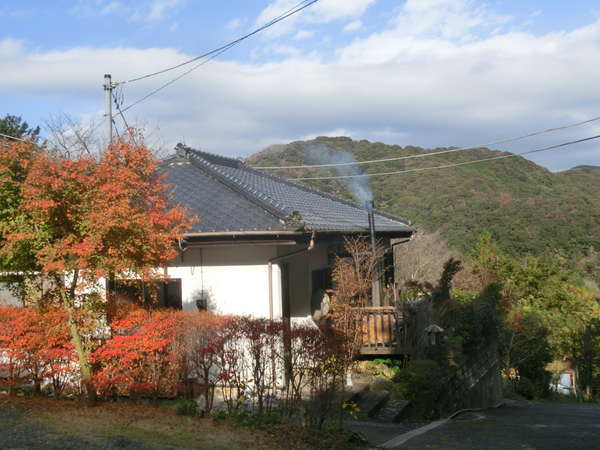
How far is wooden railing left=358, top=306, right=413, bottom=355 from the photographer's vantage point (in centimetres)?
1262

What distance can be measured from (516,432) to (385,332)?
3.70m

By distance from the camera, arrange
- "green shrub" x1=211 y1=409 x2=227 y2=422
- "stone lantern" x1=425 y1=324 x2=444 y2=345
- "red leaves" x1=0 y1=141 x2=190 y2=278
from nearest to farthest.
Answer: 1. "red leaves" x1=0 y1=141 x2=190 y2=278
2. "green shrub" x1=211 y1=409 x2=227 y2=422
3. "stone lantern" x1=425 y1=324 x2=444 y2=345

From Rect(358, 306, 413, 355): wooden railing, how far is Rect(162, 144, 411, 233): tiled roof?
6.83ft

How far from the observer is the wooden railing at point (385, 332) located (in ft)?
41.4

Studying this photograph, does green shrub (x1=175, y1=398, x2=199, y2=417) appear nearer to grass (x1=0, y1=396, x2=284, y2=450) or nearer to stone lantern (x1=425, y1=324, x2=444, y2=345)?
grass (x1=0, y1=396, x2=284, y2=450)

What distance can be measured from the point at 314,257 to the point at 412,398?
4452 mm

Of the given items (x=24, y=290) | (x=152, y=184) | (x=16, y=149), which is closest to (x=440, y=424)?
(x=152, y=184)

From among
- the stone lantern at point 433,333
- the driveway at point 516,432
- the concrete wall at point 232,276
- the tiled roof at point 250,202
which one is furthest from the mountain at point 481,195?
the driveway at point 516,432

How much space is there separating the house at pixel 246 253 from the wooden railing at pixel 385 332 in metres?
1.51

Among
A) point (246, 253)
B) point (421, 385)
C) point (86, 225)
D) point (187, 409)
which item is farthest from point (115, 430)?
point (421, 385)

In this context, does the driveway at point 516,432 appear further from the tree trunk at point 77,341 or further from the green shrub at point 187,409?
the tree trunk at point 77,341

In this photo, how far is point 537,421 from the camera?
37.2 ft

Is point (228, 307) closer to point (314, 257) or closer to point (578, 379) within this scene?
point (314, 257)

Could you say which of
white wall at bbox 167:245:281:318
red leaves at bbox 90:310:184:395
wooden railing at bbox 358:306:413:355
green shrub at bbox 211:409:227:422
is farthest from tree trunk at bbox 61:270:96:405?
wooden railing at bbox 358:306:413:355
